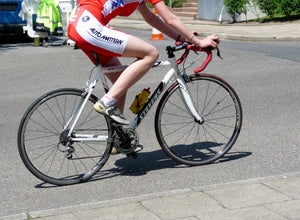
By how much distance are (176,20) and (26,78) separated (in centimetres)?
612

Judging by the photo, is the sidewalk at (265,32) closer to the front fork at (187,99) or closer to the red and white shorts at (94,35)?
the front fork at (187,99)

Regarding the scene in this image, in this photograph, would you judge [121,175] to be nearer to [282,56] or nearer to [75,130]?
[75,130]

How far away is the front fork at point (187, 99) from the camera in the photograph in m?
5.17

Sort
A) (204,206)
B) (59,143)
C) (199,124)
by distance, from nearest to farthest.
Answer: (204,206) < (59,143) < (199,124)

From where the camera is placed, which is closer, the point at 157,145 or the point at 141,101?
the point at 141,101

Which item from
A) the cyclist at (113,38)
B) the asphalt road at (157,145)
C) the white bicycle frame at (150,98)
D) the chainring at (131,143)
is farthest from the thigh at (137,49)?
the asphalt road at (157,145)

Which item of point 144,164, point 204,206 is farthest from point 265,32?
point 204,206

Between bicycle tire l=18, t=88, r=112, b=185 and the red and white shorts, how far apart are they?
0.39m

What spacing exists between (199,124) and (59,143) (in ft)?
4.28

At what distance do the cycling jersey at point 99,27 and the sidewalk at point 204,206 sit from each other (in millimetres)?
1215

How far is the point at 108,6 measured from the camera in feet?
15.4

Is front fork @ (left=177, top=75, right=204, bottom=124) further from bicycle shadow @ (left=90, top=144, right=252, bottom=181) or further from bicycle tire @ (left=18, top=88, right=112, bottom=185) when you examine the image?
bicycle tire @ (left=18, top=88, right=112, bottom=185)

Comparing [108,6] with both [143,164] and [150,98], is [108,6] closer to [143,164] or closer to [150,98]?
[150,98]

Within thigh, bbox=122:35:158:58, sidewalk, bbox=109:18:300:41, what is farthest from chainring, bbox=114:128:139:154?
sidewalk, bbox=109:18:300:41
